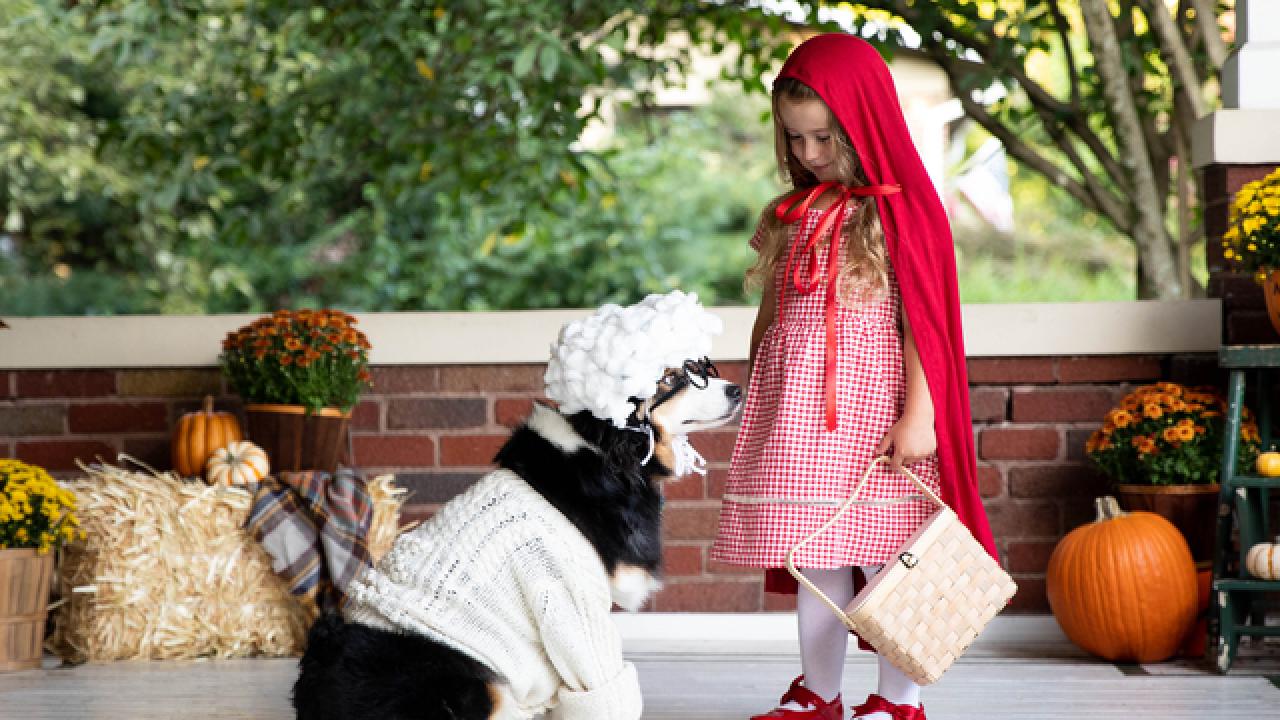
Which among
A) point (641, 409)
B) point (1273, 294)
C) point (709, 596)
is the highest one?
point (1273, 294)

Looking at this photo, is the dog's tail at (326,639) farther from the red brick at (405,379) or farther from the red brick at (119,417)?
the red brick at (119,417)

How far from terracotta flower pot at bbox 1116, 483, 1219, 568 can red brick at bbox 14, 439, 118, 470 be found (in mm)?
3259

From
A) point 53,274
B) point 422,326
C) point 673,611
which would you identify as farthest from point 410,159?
point 53,274

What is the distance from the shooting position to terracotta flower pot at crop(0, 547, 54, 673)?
11.4 feet

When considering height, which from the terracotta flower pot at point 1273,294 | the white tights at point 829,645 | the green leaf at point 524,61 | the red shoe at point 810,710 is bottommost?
the red shoe at point 810,710

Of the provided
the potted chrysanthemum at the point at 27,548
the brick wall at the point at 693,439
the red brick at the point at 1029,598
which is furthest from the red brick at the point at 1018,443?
the potted chrysanthemum at the point at 27,548

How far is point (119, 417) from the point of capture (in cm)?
417

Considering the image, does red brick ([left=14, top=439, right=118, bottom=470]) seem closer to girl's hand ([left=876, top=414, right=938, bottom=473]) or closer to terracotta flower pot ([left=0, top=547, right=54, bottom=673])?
terracotta flower pot ([left=0, top=547, right=54, bottom=673])

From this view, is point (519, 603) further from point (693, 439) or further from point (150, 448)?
point (150, 448)

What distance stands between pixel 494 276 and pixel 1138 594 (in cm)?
700

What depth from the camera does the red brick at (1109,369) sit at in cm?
396

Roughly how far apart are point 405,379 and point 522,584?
201 centimetres

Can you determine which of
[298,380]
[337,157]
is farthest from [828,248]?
[337,157]

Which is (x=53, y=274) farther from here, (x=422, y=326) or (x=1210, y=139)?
(x=1210, y=139)
